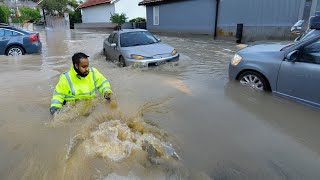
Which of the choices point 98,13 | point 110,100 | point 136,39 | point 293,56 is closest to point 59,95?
point 110,100

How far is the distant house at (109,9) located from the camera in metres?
32.6

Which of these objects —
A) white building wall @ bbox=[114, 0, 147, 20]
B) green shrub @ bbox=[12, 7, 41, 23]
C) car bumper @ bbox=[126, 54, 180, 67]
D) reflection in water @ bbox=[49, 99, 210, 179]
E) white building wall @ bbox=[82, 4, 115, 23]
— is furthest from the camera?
green shrub @ bbox=[12, 7, 41, 23]

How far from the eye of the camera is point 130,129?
420 centimetres

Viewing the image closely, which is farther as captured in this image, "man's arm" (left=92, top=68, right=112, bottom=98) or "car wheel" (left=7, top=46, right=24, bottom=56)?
"car wheel" (left=7, top=46, right=24, bottom=56)

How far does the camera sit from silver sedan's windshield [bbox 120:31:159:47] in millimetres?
9469

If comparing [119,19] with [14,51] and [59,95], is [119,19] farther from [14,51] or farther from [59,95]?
[59,95]

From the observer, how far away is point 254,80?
228 inches

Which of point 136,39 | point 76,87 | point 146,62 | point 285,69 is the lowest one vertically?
point 146,62

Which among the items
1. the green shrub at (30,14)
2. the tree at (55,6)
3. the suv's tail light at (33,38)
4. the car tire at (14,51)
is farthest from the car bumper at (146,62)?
the green shrub at (30,14)

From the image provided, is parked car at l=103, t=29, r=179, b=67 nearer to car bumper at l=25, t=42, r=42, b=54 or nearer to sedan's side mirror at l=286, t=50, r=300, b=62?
car bumper at l=25, t=42, r=42, b=54

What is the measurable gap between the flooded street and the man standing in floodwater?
183 mm

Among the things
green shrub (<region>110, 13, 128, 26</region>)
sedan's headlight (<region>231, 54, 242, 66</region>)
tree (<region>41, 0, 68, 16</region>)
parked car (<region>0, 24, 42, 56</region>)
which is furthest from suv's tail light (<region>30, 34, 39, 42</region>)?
tree (<region>41, 0, 68, 16</region>)

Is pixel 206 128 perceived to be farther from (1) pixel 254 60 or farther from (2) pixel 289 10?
(2) pixel 289 10

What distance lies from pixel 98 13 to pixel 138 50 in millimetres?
30882
